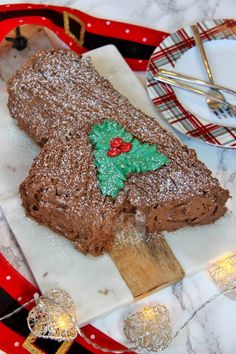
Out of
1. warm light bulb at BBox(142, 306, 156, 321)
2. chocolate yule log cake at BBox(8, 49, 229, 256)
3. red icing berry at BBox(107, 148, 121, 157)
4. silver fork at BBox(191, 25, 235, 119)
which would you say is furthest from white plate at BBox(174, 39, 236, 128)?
warm light bulb at BBox(142, 306, 156, 321)

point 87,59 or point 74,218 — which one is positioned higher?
point 87,59

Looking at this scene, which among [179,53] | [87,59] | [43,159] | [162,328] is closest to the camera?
[162,328]

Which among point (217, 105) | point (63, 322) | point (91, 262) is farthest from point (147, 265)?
point (217, 105)

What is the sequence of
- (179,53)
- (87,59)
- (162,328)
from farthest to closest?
1. (179,53)
2. (87,59)
3. (162,328)

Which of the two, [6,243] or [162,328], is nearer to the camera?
[162,328]

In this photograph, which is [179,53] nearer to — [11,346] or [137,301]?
[137,301]

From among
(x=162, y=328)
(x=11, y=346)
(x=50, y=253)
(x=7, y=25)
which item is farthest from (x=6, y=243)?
(x=7, y=25)

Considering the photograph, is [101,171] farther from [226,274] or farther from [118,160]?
[226,274]

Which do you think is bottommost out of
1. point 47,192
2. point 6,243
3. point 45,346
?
point 45,346

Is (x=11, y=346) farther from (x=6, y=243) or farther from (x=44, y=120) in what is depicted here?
(x=44, y=120)
